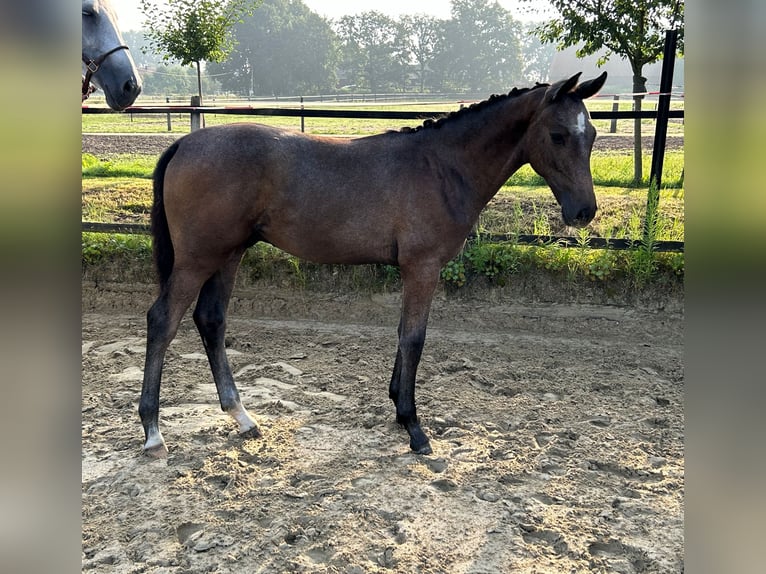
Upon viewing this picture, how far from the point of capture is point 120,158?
11914 millimetres

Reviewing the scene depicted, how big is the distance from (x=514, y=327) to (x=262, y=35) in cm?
4829

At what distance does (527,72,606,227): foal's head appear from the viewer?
333cm

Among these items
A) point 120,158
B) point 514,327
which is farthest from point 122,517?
point 120,158

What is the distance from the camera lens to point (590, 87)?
333cm

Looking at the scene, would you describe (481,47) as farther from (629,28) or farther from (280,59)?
(629,28)

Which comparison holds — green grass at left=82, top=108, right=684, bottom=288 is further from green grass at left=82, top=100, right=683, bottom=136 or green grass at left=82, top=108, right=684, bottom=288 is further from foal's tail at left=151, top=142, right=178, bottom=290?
green grass at left=82, top=100, right=683, bottom=136

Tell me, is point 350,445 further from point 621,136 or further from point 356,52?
point 356,52

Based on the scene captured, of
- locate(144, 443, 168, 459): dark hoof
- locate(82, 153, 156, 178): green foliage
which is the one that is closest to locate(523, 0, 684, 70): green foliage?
locate(82, 153, 156, 178): green foliage

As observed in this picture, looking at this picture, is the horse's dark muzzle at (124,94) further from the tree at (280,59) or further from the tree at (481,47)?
the tree at (280,59)

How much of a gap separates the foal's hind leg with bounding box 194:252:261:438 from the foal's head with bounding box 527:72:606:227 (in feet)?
6.09

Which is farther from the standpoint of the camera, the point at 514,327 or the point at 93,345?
the point at 514,327

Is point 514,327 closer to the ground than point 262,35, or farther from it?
closer to the ground

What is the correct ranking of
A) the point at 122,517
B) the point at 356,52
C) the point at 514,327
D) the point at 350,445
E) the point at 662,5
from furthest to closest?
1. the point at 356,52
2. the point at 662,5
3. the point at 514,327
4. the point at 350,445
5. the point at 122,517
